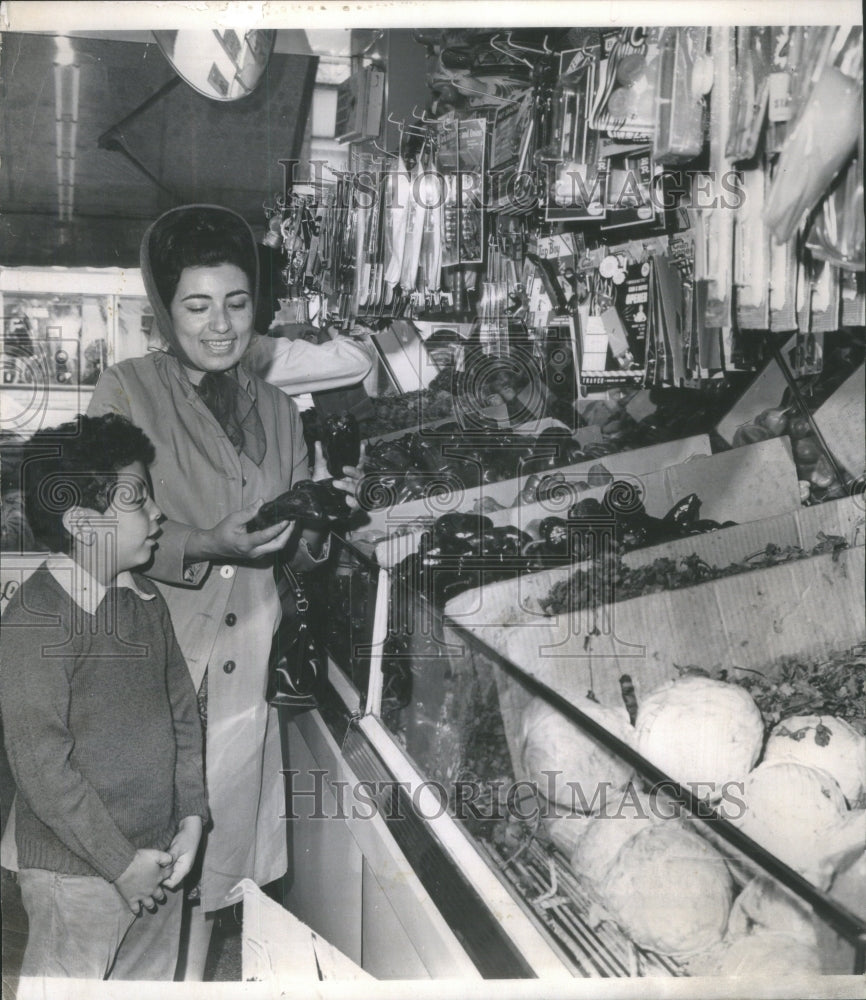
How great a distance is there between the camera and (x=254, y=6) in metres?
2.64

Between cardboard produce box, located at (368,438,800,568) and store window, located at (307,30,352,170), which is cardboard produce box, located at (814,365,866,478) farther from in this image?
store window, located at (307,30,352,170)

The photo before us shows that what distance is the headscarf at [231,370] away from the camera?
8.70ft

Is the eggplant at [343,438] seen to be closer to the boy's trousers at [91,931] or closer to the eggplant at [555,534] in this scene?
the eggplant at [555,534]

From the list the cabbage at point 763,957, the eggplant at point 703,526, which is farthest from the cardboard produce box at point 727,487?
the cabbage at point 763,957

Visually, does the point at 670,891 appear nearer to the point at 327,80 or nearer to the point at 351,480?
the point at 351,480

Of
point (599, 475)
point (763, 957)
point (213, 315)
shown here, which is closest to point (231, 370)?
point (213, 315)

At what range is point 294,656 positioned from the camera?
9.01 ft

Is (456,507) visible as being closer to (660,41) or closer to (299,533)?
(299,533)

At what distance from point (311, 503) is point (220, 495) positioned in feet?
0.89

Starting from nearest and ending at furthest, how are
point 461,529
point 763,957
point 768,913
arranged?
1. point 768,913
2. point 763,957
3. point 461,529

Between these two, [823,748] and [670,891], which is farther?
[823,748]

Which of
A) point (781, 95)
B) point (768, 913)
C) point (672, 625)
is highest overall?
point (781, 95)

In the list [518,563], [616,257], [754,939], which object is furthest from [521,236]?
[754,939]

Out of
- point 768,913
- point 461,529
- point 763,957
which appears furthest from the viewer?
point 461,529
